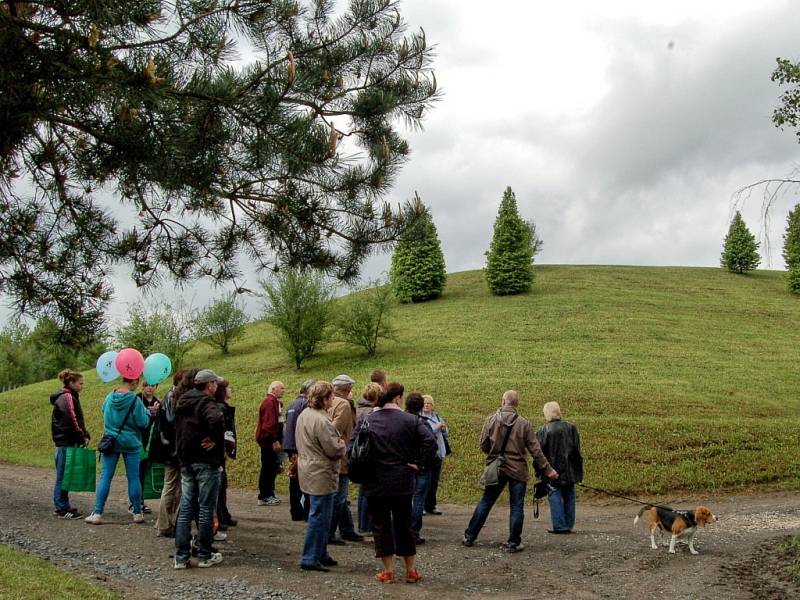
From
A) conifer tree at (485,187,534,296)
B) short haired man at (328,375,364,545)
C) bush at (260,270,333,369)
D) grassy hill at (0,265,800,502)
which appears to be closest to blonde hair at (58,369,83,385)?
short haired man at (328,375,364,545)

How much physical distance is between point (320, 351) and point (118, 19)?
100ft

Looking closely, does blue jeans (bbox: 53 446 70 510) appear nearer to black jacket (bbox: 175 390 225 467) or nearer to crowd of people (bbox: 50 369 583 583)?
crowd of people (bbox: 50 369 583 583)

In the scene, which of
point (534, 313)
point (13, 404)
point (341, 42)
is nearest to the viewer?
point (341, 42)

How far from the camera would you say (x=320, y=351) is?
1417 inches

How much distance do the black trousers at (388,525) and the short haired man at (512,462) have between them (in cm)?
197

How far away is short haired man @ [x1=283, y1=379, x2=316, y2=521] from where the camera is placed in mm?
9586

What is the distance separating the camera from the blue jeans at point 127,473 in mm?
9523

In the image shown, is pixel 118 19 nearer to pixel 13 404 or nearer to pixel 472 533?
pixel 472 533

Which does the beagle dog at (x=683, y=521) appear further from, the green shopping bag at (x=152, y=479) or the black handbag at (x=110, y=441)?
the black handbag at (x=110, y=441)

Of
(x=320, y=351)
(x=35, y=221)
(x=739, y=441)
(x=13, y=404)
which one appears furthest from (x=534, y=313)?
(x=35, y=221)

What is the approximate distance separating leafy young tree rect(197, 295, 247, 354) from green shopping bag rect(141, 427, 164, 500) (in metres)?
29.7

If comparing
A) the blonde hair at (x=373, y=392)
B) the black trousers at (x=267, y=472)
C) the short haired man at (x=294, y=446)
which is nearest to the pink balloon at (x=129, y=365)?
the short haired man at (x=294, y=446)

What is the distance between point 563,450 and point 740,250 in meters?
60.4

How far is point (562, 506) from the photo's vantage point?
1040 cm
